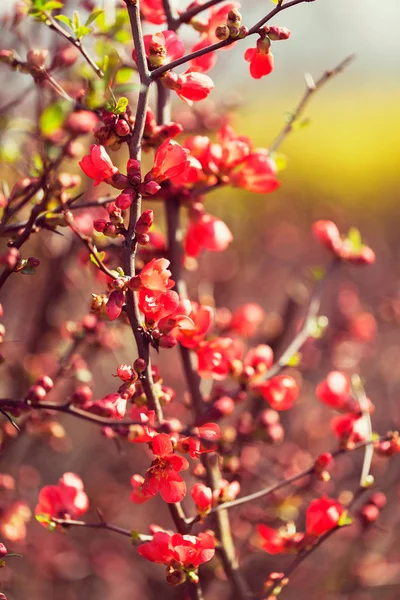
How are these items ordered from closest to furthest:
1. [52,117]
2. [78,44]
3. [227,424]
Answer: [52,117] < [78,44] < [227,424]

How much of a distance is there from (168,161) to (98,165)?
0.34 ft

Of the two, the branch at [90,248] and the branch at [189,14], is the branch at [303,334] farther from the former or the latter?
the branch at [189,14]

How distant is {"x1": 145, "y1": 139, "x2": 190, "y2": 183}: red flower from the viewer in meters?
0.95

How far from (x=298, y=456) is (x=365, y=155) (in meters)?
5.62

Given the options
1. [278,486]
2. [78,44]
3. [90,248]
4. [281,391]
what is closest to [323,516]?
[278,486]

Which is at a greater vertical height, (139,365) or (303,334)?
(139,365)

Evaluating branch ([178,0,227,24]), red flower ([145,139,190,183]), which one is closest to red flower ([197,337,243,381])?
red flower ([145,139,190,183])

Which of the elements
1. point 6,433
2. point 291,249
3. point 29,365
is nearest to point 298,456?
point 29,365

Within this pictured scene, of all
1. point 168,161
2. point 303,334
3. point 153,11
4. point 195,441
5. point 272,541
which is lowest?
point 272,541

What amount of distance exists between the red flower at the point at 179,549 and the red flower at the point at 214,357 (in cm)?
31

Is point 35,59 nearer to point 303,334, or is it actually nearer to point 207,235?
point 207,235

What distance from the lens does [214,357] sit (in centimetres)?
120

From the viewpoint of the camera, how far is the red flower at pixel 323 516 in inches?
45.0

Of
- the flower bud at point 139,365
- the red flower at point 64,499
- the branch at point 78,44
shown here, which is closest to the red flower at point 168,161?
the branch at point 78,44
